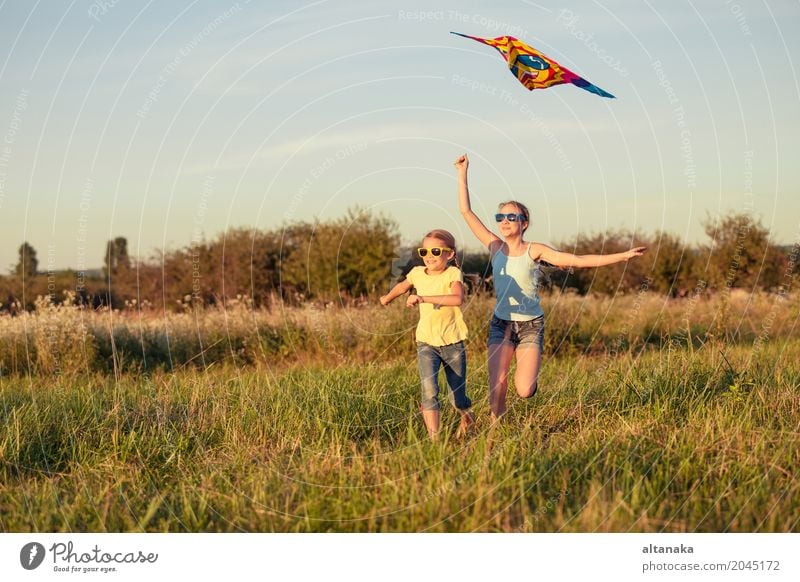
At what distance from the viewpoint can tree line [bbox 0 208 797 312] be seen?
2122 cm

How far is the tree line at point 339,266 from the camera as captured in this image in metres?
21.2

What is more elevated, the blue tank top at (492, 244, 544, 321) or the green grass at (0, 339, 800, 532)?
the blue tank top at (492, 244, 544, 321)

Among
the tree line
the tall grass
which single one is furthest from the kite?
the tree line

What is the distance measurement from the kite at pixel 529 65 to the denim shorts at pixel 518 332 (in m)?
1.91

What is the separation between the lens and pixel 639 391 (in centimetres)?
790

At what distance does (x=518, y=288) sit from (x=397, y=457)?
2006mm

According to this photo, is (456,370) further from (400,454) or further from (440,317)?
(400,454)

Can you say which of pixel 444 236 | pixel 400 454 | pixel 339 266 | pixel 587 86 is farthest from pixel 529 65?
pixel 339 266

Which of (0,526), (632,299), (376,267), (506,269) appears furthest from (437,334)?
(632,299)

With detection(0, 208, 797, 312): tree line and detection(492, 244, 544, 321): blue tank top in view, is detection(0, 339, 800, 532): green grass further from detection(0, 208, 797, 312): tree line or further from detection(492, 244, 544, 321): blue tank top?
detection(0, 208, 797, 312): tree line

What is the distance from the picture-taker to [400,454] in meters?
6.00
